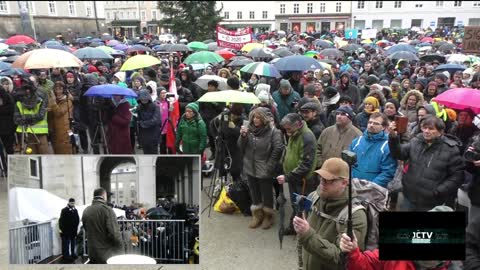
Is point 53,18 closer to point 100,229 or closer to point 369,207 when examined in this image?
point 100,229

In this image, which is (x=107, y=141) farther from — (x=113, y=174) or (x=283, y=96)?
(x=113, y=174)

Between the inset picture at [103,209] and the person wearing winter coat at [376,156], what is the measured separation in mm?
2468

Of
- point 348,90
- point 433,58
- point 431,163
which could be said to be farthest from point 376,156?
point 433,58

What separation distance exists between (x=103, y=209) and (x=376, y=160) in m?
3.03

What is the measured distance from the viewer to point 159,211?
276 centimetres

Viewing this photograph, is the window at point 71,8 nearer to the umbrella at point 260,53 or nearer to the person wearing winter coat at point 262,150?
the umbrella at point 260,53

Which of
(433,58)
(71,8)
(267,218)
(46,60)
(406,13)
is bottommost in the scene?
(267,218)

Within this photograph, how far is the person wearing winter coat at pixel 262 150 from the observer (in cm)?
554

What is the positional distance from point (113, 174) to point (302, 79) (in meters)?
7.34

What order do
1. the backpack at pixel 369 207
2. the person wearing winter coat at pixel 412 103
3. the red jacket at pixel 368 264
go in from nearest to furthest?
1. the red jacket at pixel 368 264
2. the backpack at pixel 369 207
3. the person wearing winter coat at pixel 412 103

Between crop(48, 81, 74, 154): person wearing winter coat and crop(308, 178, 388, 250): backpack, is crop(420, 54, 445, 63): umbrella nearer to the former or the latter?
crop(48, 81, 74, 154): person wearing winter coat

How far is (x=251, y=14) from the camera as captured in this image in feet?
238

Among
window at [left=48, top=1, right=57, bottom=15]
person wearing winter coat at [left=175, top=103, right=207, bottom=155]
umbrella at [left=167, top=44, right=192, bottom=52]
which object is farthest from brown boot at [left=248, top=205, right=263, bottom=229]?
window at [left=48, top=1, right=57, bottom=15]

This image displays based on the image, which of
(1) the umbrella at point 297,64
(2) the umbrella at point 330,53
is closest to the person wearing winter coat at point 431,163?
(1) the umbrella at point 297,64
